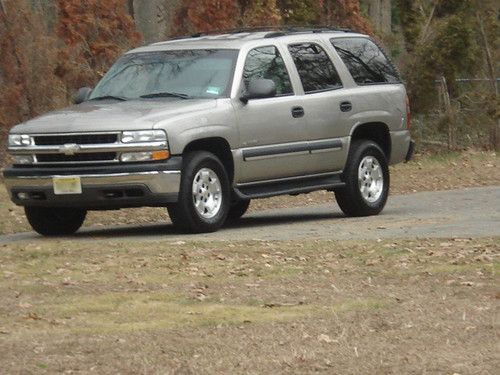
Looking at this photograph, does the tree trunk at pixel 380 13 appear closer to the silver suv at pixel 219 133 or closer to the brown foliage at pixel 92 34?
the brown foliage at pixel 92 34

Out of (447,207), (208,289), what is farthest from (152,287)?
(447,207)

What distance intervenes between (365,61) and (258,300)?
25.1 ft

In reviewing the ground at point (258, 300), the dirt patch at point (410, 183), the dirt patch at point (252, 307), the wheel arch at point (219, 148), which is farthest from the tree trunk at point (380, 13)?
the dirt patch at point (252, 307)

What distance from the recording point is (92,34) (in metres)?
24.3

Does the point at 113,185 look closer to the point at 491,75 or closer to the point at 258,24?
the point at 258,24

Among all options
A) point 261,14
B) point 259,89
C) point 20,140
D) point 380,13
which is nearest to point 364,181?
point 259,89

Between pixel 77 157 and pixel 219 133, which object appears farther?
pixel 219 133

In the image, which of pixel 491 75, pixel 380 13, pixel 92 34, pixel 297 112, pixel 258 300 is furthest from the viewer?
pixel 380 13

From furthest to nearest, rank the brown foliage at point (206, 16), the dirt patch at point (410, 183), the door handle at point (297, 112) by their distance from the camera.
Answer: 1. the brown foliage at point (206, 16)
2. the dirt patch at point (410, 183)
3. the door handle at point (297, 112)

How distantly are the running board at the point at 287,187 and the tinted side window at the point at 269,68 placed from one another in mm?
913

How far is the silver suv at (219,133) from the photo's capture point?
48.0 ft

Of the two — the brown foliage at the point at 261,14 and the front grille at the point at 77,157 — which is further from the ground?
the brown foliage at the point at 261,14

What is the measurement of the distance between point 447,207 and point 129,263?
22.1 ft

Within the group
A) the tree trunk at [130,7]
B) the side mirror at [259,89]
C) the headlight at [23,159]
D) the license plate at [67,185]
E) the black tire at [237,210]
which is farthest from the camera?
the tree trunk at [130,7]
